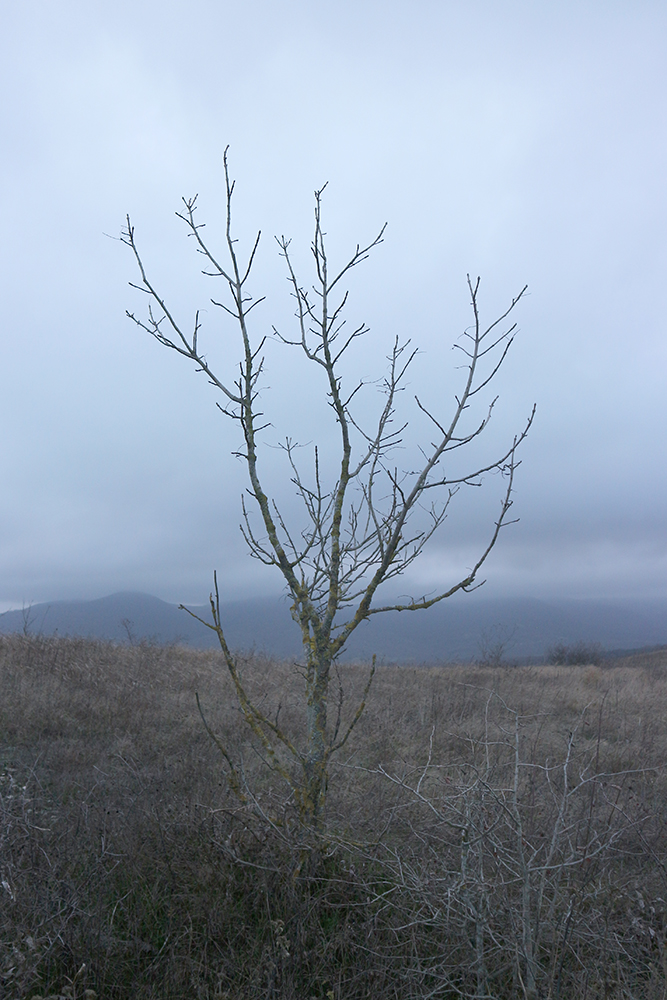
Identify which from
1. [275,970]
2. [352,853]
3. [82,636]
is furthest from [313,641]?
[82,636]

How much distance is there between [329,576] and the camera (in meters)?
3.60

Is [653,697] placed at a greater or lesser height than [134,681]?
lesser

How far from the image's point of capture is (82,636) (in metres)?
12.9

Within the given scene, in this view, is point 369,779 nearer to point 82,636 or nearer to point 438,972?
point 438,972

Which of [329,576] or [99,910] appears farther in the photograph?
[329,576]

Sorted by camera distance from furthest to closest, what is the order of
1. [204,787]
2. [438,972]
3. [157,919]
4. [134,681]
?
[134,681]
[204,787]
[157,919]
[438,972]

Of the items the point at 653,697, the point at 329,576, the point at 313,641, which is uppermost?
the point at 329,576

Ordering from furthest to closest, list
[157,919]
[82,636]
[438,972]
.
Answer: [82,636], [157,919], [438,972]

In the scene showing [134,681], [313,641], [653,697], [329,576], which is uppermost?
[329,576]

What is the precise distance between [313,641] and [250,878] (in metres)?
1.41

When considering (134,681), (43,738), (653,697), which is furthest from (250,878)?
(653,697)

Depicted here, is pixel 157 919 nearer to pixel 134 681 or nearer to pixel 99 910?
pixel 99 910

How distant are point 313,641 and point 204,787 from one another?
2.38m

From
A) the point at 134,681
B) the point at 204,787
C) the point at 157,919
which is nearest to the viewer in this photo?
the point at 157,919
